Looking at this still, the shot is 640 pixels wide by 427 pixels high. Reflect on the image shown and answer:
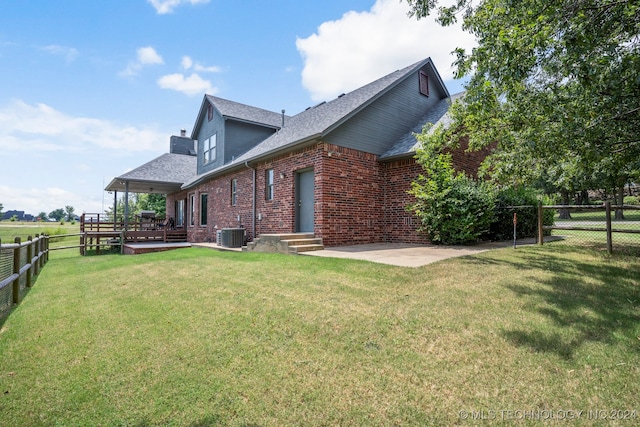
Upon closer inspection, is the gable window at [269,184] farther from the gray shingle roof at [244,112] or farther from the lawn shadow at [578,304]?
the lawn shadow at [578,304]

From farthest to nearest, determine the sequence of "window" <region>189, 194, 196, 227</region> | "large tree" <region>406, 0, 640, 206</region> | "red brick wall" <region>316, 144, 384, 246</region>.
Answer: "window" <region>189, 194, 196, 227</region> → "red brick wall" <region>316, 144, 384, 246</region> → "large tree" <region>406, 0, 640, 206</region>

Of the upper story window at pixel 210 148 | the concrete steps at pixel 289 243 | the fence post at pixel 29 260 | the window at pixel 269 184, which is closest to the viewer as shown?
the fence post at pixel 29 260

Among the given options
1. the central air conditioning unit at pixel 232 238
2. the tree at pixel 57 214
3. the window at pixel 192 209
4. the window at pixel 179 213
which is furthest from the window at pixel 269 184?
the tree at pixel 57 214

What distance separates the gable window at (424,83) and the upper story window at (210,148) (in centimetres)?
A: 1135

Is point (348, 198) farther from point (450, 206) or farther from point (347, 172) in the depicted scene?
point (450, 206)

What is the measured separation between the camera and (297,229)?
441 inches

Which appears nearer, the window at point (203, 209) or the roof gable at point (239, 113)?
the roof gable at point (239, 113)

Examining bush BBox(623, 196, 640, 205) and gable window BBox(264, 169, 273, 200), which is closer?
gable window BBox(264, 169, 273, 200)

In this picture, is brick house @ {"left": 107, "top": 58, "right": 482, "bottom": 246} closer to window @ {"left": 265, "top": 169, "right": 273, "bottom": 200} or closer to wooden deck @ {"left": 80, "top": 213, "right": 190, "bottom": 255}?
window @ {"left": 265, "top": 169, "right": 273, "bottom": 200}

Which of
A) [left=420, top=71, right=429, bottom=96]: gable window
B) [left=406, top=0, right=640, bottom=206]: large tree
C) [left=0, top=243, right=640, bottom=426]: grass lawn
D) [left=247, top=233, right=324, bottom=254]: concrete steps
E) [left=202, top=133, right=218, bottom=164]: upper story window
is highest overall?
[left=420, top=71, right=429, bottom=96]: gable window

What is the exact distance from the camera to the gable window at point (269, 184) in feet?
40.8

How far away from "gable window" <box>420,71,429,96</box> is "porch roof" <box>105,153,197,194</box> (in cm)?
1468

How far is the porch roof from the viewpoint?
18188 mm

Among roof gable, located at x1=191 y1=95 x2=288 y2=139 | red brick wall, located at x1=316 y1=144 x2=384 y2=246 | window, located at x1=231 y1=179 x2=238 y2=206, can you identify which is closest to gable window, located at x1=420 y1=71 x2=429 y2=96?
red brick wall, located at x1=316 y1=144 x2=384 y2=246
